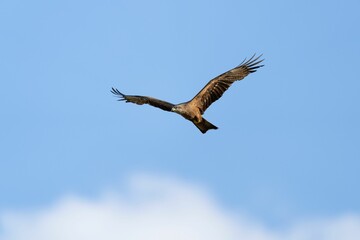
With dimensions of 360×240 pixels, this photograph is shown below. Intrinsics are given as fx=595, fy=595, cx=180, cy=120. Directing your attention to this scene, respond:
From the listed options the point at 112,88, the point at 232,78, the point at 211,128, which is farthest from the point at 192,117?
the point at 112,88

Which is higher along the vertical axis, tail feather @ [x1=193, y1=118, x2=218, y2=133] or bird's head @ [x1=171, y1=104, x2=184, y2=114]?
bird's head @ [x1=171, y1=104, x2=184, y2=114]

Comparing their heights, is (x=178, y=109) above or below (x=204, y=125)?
above

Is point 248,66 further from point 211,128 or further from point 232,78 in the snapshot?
point 211,128

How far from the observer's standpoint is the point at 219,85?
65.8 ft

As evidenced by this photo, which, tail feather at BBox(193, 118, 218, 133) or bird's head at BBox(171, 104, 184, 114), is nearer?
bird's head at BBox(171, 104, 184, 114)

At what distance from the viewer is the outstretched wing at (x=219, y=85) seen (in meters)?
19.5

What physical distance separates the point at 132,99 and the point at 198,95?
2.35m

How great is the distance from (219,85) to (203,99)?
0.86 m

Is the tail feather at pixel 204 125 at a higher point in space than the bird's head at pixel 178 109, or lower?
lower

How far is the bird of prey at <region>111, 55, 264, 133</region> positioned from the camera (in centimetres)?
1878

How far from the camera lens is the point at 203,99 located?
19625 mm

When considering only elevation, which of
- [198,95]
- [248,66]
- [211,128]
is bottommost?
[211,128]

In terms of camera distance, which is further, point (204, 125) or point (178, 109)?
point (204, 125)

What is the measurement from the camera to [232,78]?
66.7ft
